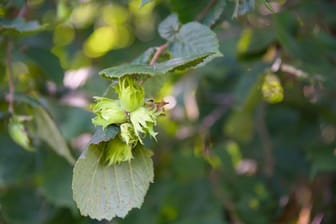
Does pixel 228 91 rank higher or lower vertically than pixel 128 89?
lower

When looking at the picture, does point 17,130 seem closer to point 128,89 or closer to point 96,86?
point 128,89

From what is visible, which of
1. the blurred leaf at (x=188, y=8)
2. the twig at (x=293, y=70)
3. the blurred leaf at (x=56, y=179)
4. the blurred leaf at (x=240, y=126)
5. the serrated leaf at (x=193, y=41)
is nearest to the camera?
the serrated leaf at (x=193, y=41)

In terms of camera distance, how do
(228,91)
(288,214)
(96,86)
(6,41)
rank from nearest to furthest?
(6,41)
(96,86)
(288,214)
(228,91)

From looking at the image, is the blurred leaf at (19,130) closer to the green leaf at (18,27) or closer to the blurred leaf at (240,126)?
the green leaf at (18,27)

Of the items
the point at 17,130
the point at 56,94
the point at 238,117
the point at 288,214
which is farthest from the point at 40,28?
the point at 288,214

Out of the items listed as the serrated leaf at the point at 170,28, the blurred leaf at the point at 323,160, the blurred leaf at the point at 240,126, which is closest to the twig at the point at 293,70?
the blurred leaf at the point at 323,160

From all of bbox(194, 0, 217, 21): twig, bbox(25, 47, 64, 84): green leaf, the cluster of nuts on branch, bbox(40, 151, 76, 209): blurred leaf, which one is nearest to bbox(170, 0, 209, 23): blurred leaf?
bbox(194, 0, 217, 21): twig

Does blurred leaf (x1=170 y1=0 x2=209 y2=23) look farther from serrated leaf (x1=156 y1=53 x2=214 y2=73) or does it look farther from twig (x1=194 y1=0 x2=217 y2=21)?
serrated leaf (x1=156 y1=53 x2=214 y2=73)
